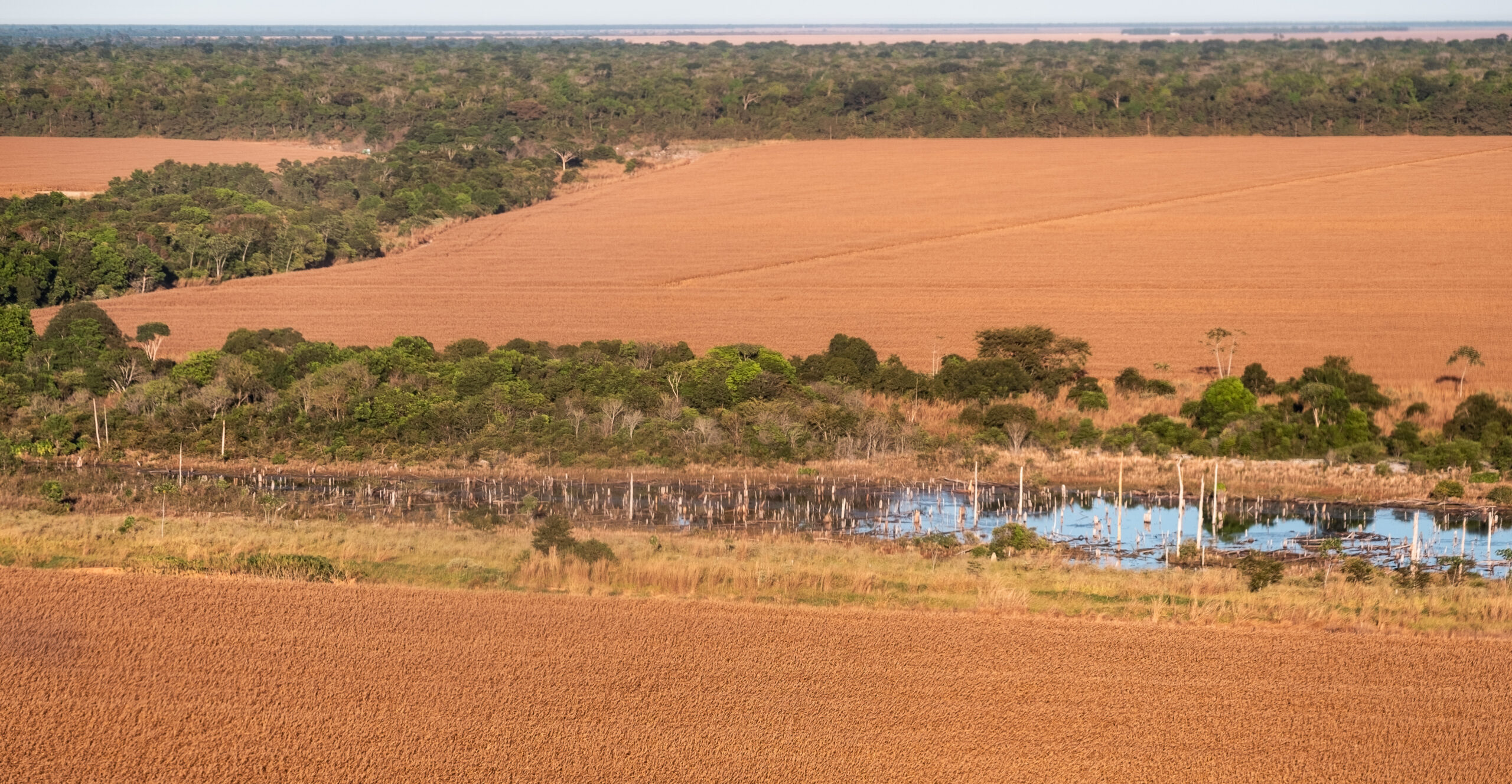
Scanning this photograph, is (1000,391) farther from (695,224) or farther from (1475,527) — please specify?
(695,224)

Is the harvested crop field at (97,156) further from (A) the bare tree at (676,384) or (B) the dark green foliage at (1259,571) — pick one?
(B) the dark green foliage at (1259,571)

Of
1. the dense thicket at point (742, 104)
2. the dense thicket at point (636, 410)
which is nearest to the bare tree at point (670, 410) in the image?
the dense thicket at point (636, 410)

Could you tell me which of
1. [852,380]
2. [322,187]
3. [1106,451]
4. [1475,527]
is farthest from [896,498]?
[322,187]

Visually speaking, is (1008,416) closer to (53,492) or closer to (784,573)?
(784,573)

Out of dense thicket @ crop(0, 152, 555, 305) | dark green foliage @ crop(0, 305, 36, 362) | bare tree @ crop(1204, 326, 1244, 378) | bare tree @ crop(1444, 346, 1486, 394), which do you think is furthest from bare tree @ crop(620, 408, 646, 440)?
dense thicket @ crop(0, 152, 555, 305)

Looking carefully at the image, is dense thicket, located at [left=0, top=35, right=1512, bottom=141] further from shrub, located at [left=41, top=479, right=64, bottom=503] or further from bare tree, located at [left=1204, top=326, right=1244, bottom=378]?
shrub, located at [left=41, top=479, right=64, bottom=503]
